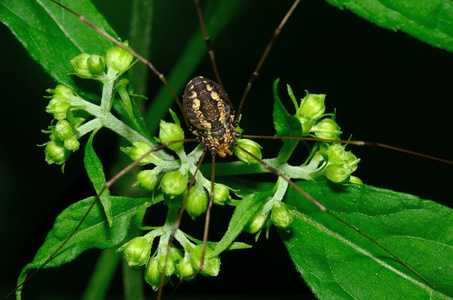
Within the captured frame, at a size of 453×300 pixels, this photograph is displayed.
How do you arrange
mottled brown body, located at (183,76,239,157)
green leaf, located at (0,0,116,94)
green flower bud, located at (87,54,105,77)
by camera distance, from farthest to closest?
1. mottled brown body, located at (183,76,239,157)
2. green leaf, located at (0,0,116,94)
3. green flower bud, located at (87,54,105,77)

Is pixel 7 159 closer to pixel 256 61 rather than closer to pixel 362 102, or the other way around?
pixel 256 61

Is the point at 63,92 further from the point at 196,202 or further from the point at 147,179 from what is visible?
the point at 196,202

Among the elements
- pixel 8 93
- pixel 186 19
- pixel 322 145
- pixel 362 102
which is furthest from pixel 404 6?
pixel 8 93

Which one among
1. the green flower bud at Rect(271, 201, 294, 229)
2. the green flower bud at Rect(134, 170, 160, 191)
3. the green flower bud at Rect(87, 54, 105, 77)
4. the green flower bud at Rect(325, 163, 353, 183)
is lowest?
the green flower bud at Rect(134, 170, 160, 191)

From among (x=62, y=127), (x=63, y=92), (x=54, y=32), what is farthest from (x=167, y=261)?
(x=54, y=32)

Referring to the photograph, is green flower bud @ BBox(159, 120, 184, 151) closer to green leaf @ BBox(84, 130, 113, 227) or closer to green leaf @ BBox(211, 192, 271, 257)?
green leaf @ BBox(84, 130, 113, 227)

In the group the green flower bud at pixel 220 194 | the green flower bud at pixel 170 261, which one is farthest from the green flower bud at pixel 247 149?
the green flower bud at pixel 170 261

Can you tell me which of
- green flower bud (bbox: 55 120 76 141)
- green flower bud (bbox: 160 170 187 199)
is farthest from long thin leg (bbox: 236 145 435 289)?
green flower bud (bbox: 55 120 76 141)

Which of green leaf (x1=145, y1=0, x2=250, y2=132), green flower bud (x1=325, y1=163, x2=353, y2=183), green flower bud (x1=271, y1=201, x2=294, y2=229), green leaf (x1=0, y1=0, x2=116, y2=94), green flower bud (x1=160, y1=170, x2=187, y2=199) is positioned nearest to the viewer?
green flower bud (x1=160, y1=170, x2=187, y2=199)
